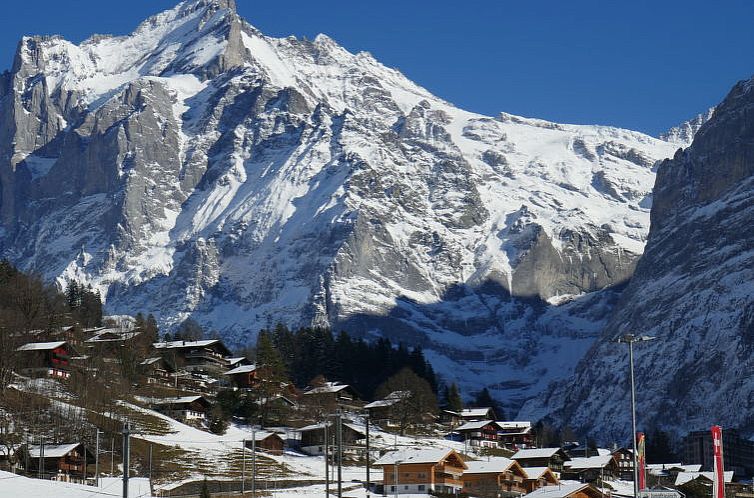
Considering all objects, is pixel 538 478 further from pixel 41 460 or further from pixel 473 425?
pixel 41 460

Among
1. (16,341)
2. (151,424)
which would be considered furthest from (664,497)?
(16,341)

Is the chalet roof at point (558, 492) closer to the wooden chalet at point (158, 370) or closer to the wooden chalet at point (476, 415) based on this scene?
the wooden chalet at point (158, 370)

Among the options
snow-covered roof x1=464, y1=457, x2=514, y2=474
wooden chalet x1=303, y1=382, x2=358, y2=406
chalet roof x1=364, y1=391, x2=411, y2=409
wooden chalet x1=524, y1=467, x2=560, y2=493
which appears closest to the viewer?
snow-covered roof x1=464, y1=457, x2=514, y2=474

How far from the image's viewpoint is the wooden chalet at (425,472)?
132 metres

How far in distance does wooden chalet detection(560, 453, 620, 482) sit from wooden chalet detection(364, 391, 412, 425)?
21.8 meters

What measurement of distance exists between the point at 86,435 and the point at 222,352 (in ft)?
219

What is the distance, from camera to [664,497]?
90.8 m

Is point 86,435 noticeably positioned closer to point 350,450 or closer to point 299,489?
point 299,489

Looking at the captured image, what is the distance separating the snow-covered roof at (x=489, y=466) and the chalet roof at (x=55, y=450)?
38133mm

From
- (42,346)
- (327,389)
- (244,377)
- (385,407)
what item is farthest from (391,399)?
(42,346)

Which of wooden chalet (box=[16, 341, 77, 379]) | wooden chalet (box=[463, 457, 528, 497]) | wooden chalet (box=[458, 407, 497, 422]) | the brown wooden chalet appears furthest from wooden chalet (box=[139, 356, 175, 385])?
wooden chalet (box=[463, 457, 528, 497])

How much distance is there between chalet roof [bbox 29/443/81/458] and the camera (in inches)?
4619

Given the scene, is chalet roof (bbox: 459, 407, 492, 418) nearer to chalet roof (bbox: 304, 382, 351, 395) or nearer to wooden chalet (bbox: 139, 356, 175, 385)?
chalet roof (bbox: 304, 382, 351, 395)

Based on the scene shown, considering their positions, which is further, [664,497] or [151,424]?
[151,424]
